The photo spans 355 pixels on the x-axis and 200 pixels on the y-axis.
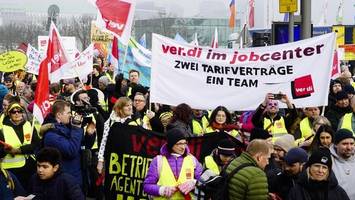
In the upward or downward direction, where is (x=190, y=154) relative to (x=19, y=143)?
upward

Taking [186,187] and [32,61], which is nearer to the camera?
[186,187]

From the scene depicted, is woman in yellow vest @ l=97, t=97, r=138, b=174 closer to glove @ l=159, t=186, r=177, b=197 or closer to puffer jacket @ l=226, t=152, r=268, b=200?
glove @ l=159, t=186, r=177, b=197

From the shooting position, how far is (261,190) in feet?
17.6

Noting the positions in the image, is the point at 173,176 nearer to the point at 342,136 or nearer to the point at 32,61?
the point at 342,136

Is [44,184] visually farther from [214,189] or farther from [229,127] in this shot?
[229,127]

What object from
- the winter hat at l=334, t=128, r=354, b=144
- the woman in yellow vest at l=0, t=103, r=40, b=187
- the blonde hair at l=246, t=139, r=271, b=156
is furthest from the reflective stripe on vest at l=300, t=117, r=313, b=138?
the woman in yellow vest at l=0, t=103, r=40, b=187

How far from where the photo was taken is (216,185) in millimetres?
5680

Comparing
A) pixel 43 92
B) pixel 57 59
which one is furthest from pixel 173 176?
pixel 57 59

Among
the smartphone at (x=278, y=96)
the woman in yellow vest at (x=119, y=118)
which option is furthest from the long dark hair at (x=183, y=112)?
the smartphone at (x=278, y=96)

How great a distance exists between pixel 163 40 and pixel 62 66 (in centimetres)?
223

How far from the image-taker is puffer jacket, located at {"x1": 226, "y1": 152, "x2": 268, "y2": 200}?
17.5ft

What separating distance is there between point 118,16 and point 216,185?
6093 millimetres

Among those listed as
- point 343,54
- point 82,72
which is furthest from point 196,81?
point 343,54

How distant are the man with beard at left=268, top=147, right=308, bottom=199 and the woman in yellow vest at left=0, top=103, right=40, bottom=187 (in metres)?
3.55
